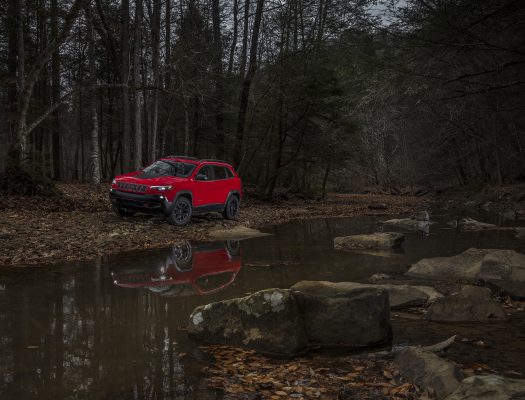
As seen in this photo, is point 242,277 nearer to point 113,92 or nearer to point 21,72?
point 21,72

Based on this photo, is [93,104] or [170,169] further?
[93,104]

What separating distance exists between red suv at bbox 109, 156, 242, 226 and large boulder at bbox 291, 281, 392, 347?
9588 millimetres

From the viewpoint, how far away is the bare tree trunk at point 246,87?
25359 millimetres

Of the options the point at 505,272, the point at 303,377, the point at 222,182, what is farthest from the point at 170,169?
the point at 303,377

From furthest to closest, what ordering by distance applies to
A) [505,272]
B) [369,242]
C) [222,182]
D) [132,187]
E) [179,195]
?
[222,182], [179,195], [132,187], [369,242], [505,272]

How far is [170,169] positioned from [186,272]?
742cm

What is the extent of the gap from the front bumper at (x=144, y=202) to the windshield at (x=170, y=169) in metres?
1.14

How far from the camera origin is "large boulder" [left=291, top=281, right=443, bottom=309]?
20.1 ft

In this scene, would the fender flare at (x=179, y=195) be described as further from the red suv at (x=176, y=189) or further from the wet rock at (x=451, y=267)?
the wet rock at (x=451, y=267)

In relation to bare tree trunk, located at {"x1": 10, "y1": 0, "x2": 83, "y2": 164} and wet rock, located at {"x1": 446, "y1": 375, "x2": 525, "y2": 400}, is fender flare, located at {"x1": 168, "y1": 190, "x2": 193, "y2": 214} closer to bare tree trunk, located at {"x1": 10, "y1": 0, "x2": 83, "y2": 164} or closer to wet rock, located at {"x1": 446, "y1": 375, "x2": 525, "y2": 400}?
bare tree trunk, located at {"x1": 10, "y1": 0, "x2": 83, "y2": 164}

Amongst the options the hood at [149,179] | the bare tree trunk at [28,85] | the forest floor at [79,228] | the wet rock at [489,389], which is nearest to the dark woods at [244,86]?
the bare tree trunk at [28,85]

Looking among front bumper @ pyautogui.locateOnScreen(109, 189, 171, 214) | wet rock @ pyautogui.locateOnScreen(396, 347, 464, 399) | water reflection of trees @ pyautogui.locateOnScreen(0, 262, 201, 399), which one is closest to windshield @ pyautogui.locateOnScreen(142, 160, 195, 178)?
front bumper @ pyautogui.locateOnScreen(109, 189, 171, 214)

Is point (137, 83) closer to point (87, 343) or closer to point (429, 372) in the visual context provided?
point (87, 343)

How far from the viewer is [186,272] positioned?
8914 mm
